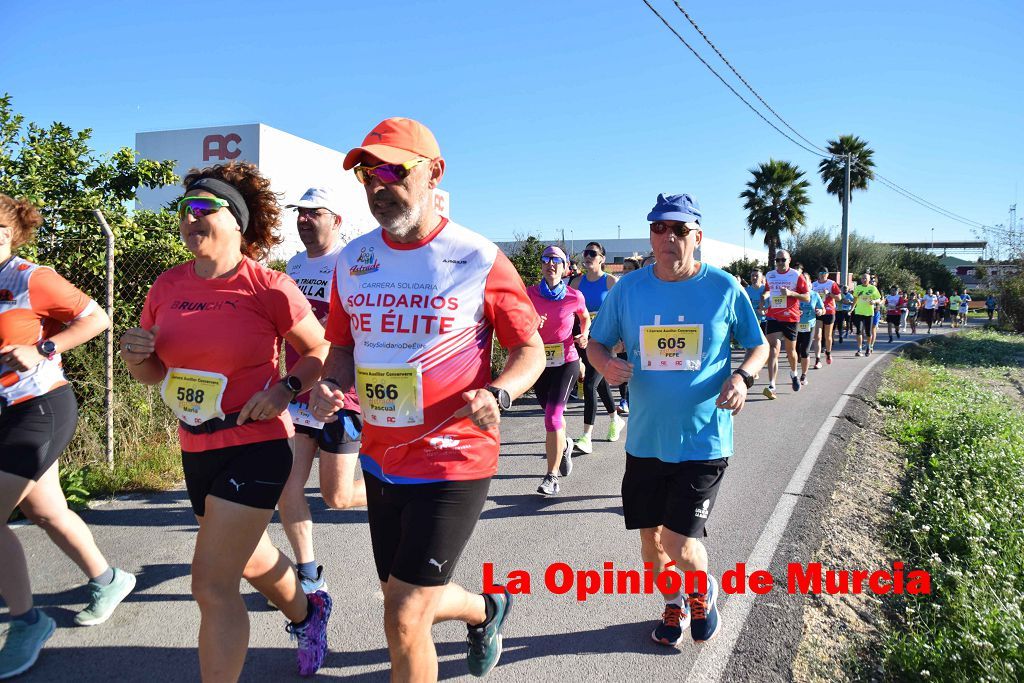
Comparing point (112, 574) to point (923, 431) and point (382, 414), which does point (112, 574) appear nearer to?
point (382, 414)

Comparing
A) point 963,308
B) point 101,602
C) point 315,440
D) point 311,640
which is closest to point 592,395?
point 315,440

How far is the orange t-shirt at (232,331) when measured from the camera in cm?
280

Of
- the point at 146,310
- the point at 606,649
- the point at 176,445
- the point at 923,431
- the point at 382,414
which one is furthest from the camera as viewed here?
the point at 923,431

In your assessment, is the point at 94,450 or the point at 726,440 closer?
the point at 726,440

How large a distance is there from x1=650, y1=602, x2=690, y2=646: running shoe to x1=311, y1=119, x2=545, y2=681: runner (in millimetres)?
1364

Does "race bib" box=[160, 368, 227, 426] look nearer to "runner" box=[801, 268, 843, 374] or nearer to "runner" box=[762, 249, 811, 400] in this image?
"runner" box=[762, 249, 811, 400]

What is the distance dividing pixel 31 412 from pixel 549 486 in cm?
365

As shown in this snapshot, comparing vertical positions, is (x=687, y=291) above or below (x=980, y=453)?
above

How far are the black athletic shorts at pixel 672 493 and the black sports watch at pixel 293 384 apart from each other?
5.34ft

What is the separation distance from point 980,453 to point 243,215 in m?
6.41

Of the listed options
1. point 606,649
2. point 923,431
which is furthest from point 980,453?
point 606,649

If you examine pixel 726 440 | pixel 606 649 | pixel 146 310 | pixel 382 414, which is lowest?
pixel 606 649

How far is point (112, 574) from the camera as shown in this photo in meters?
3.72

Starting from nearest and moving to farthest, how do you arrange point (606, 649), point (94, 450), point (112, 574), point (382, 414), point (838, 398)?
point (382, 414) < point (606, 649) < point (112, 574) < point (94, 450) < point (838, 398)
